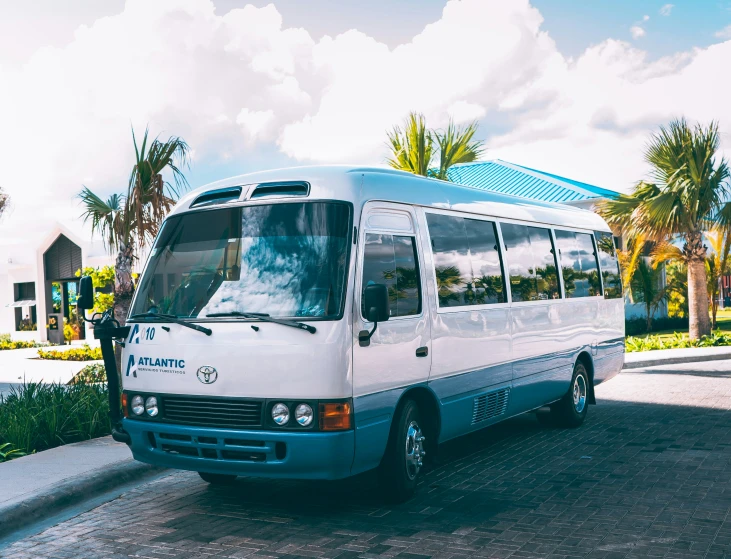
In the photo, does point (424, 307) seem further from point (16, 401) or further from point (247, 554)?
point (16, 401)

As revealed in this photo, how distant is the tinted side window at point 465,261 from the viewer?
7.79 metres

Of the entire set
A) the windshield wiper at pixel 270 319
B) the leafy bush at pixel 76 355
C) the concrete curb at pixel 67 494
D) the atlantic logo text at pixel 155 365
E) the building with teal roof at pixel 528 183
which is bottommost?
the concrete curb at pixel 67 494

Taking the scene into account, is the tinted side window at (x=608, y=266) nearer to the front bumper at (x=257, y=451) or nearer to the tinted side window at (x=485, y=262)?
the tinted side window at (x=485, y=262)

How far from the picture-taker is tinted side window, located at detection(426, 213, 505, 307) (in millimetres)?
7793

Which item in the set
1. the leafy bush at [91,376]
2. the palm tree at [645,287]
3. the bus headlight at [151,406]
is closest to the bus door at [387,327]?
the bus headlight at [151,406]

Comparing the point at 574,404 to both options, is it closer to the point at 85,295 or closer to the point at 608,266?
the point at 608,266

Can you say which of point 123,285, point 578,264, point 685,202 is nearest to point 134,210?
point 123,285

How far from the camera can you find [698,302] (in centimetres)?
2327

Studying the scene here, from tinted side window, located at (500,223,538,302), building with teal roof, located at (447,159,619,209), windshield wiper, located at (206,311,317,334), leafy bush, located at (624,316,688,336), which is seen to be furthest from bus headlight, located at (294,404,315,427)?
leafy bush, located at (624,316,688,336)

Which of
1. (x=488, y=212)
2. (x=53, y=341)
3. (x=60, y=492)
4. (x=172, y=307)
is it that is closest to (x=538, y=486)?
(x=488, y=212)

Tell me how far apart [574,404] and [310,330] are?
5.86 meters

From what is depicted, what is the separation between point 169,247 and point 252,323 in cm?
131

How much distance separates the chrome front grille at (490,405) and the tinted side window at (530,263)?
1102mm

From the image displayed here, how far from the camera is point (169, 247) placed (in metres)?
7.13
